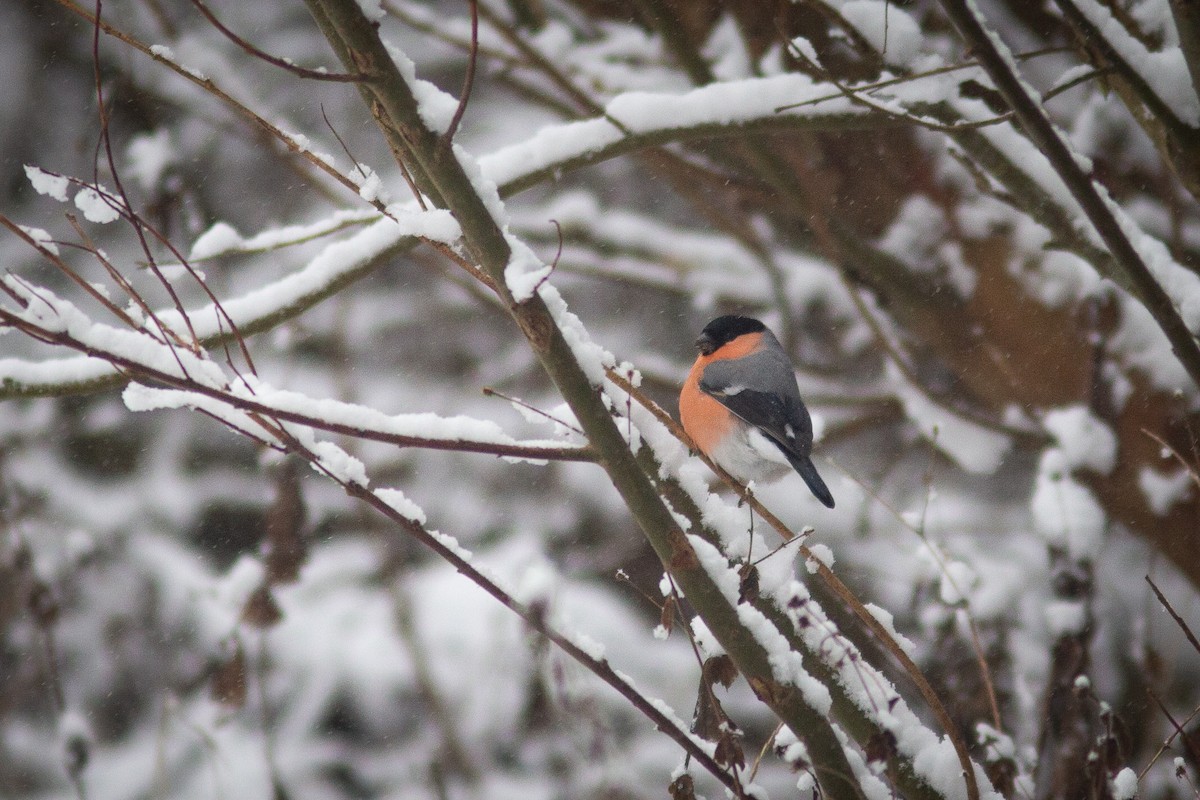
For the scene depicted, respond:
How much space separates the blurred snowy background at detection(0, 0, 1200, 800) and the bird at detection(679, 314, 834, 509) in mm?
412

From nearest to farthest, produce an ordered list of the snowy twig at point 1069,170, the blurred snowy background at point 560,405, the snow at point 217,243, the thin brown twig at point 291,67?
the thin brown twig at point 291,67, the snowy twig at point 1069,170, the snow at point 217,243, the blurred snowy background at point 560,405

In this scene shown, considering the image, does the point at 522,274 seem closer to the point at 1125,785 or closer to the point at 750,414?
the point at 1125,785

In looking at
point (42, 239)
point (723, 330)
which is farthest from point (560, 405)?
point (723, 330)

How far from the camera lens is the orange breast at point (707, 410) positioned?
3.00 metres

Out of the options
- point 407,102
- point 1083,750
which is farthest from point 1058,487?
point 407,102

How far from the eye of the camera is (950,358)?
3.92 m

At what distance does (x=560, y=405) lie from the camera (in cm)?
137

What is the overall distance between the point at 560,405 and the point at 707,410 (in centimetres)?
173

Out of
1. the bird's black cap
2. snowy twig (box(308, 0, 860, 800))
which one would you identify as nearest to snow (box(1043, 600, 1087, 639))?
the bird's black cap

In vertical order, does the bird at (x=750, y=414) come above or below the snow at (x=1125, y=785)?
above

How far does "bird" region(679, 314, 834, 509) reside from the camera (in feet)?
8.97

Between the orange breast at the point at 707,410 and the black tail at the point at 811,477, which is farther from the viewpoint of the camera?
the orange breast at the point at 707,410

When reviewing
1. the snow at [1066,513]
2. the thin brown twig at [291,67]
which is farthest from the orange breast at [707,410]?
the thin brown twig at [291,67]

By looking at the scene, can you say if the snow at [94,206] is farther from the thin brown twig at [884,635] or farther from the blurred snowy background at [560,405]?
the thin brown twig at [884,635]
